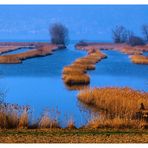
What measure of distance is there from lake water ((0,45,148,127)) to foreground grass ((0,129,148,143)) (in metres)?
1.59

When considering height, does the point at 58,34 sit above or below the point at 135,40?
above

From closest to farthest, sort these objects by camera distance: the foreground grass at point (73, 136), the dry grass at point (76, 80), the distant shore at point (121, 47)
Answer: the foreground grass at point (73, 136)
the dry grass at point (76, 80)
the distant shore at point (121, 47)

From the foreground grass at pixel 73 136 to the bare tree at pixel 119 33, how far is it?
65.5 feet

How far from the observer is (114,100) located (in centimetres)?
1136

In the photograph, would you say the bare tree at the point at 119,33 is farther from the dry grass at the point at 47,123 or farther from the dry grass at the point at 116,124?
the dry grass at the point at 47,123

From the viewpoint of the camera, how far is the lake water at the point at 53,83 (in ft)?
38.4

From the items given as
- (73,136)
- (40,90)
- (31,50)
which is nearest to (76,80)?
(40,90)

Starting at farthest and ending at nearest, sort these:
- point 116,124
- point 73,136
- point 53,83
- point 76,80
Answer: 1. point 53,83
2. point 76,80
3. point 116,124
4. point 73,136

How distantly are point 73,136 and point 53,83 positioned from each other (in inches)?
435

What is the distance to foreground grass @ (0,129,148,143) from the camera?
632 cm

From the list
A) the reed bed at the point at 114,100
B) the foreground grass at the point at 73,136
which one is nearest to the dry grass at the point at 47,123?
the foreground grass at the point at 73,136

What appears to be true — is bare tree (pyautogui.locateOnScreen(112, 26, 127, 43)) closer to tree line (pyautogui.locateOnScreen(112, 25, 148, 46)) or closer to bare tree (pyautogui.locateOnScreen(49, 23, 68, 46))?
tree line (pyautogui.locateOnScreen(112, 25, 148, 46))

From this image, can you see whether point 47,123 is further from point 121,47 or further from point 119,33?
point 121,47
